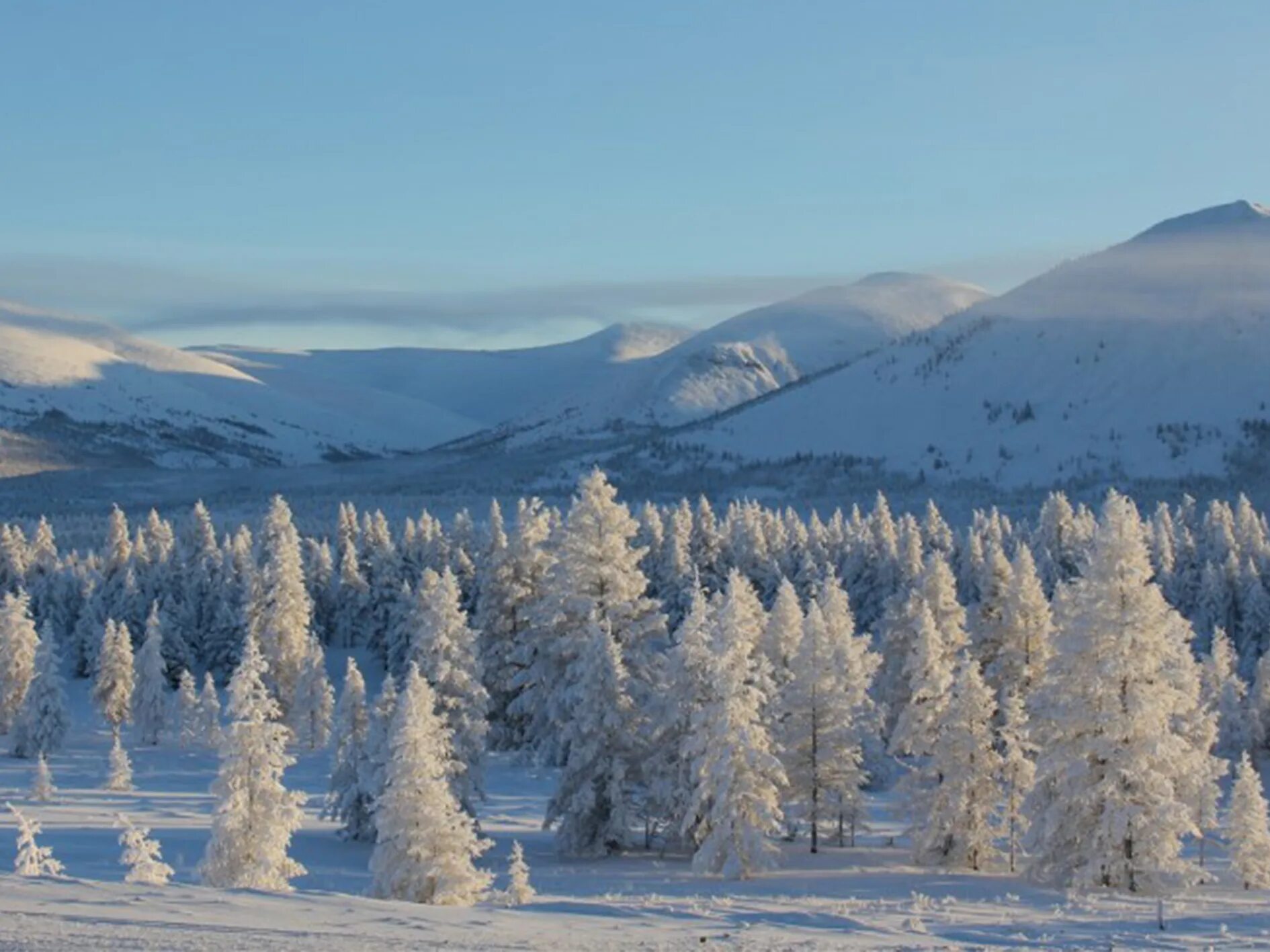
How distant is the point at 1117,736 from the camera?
3638 centimetres

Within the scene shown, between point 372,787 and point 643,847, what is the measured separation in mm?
8715

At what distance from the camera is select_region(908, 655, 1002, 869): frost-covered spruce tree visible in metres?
43.7

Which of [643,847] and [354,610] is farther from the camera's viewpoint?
[354,610]

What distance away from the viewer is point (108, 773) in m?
66.1

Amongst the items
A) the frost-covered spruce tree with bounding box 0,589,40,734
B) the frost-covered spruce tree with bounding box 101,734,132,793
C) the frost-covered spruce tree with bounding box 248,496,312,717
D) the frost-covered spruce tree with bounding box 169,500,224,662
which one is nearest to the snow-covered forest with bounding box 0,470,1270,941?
the frost-covered spruce tree with bounding box 101,734,132,793

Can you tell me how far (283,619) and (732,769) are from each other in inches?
1903

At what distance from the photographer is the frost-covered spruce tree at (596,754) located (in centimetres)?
4359

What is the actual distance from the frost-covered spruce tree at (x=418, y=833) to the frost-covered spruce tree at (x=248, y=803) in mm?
2388

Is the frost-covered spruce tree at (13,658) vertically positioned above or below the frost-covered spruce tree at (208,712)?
above

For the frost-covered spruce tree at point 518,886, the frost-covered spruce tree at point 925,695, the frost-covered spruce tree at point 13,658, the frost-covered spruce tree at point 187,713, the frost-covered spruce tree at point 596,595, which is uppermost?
the frost-covered spruce tree at point 596,595

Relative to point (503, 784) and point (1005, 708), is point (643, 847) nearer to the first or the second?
point (1005, 708)

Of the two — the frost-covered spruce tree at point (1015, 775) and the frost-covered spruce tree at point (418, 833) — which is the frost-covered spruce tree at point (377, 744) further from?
the frost-covered spruce tree at point (1015, 775)

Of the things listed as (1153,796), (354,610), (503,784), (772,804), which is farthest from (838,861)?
(354,610)

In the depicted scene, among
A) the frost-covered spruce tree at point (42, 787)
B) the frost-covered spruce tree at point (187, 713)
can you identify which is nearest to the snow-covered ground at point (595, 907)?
the frost-covered spruce tree at point (42, 787)
